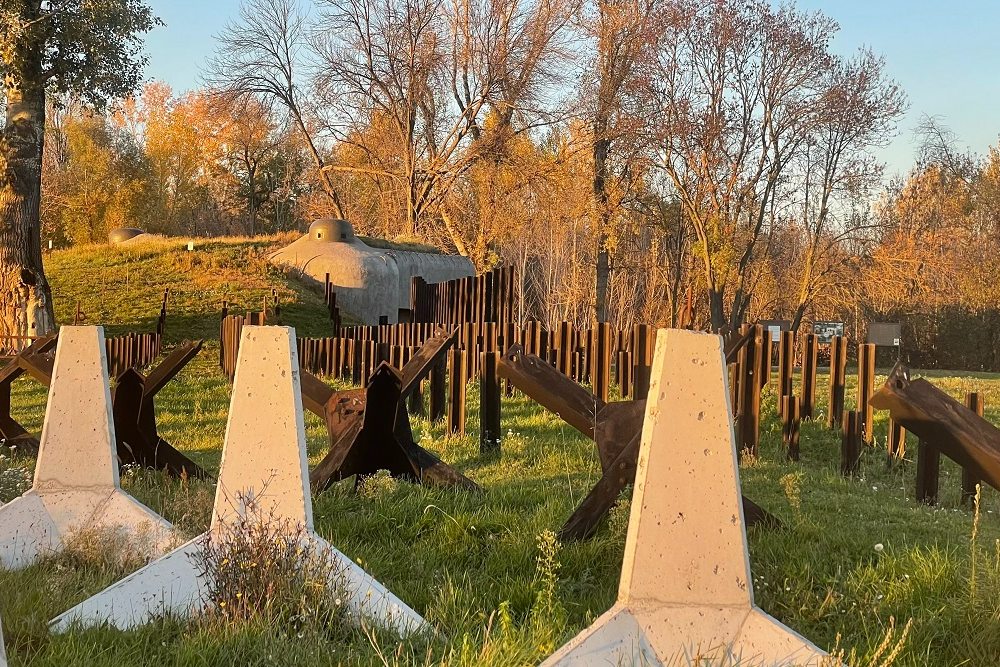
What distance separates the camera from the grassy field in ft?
9.25

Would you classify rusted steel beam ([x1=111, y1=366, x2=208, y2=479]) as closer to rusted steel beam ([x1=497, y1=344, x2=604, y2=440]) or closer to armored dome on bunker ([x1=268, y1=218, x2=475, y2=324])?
rusted steel beam ([x1=497, y1=344, x2=604, y2=440])

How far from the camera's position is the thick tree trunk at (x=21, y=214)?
551 inches

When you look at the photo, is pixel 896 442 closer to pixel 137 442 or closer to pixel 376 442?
pixel 376 442

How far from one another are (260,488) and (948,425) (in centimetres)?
308

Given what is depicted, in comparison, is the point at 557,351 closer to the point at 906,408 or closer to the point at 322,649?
the point at 906,408

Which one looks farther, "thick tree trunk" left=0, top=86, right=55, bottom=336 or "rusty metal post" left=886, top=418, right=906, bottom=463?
"thick tree trunk" left=0, top=86, right=55, bottom=336

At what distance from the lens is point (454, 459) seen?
6621mm

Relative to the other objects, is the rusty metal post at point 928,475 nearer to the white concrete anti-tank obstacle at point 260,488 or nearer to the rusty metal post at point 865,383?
the rusty metal post at point 865,383

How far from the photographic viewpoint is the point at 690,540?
2680mm

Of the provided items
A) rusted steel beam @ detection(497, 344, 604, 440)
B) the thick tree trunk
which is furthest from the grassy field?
the thick tree trunk

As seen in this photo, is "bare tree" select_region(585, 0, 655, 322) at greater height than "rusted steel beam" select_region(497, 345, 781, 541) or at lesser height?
greater

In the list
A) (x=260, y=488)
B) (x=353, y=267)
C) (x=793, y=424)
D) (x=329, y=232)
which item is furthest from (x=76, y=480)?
(x=329, y=232)

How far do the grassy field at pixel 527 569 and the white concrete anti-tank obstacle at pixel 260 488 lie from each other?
16 cm

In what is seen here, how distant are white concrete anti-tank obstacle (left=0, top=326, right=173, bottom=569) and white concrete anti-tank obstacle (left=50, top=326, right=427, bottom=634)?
667 mm
